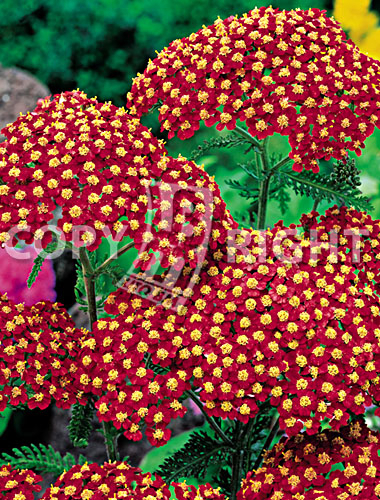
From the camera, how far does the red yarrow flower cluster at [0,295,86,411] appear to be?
1055 millimetres

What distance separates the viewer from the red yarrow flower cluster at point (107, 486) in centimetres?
97

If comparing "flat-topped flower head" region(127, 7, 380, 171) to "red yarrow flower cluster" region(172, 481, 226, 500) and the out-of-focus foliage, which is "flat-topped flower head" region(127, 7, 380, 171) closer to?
"red yarrow flower cluster" region(172, 481, 226, 500)

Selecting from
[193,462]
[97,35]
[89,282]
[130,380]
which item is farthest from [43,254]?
[97,35]

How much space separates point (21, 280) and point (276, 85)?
1.01 m

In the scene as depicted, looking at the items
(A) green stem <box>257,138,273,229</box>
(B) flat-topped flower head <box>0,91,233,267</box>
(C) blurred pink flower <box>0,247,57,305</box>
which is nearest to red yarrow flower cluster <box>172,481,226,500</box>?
(B) flat-topped flower head <box>0,91,233,267</box>

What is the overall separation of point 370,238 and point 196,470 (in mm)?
536

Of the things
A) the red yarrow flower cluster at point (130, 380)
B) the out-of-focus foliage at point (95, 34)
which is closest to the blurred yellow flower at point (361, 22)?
the out-of-focus foliage at point (95, 34)

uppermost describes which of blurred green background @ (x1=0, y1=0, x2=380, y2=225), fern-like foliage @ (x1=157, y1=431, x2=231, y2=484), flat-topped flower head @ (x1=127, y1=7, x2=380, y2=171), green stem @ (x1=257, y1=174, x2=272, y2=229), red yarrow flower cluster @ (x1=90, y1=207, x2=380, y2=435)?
blurred green background @ (x1=0, y1=0, x2=380, y2=225)

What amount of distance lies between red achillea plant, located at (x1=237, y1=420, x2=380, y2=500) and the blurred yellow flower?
1.93 meters

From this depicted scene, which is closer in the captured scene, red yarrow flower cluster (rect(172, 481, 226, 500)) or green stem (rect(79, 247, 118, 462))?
red yarrow flower cluster (rect(172, 481, 226, 500))

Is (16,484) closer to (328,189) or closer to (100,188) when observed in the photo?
(100,188)

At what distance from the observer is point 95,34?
2885 mm

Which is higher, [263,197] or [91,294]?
[263,197]

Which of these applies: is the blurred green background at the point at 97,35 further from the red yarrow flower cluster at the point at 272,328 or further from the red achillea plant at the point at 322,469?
the red achillea plant at the point at 322,469
